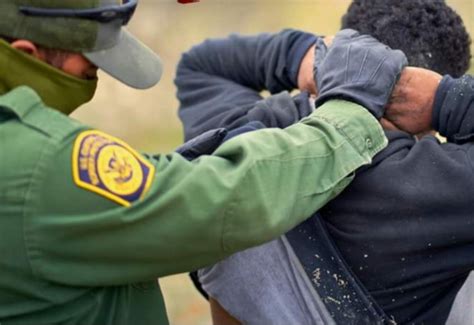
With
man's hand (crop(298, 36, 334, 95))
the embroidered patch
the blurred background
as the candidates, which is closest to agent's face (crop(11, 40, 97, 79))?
the embroidered patch

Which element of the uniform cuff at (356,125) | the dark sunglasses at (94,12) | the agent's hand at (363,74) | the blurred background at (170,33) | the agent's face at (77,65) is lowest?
the blurred background at (170,33)

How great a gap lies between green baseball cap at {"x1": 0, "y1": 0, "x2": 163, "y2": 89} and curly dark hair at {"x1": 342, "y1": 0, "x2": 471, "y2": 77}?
2.03 feet

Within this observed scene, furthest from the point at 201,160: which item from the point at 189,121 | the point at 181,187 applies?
the point at 189,121

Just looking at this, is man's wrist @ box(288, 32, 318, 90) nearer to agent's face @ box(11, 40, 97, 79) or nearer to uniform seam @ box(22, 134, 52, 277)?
→ agent's face @ box(11, 40, 97, 79)

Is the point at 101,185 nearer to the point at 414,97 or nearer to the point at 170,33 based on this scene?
the point at 414,97

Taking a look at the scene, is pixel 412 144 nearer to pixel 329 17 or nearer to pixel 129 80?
pixel 129 80

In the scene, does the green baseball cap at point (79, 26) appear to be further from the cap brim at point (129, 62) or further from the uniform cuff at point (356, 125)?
the uniform cuff at point (356, 125)

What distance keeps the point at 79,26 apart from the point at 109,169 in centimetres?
29

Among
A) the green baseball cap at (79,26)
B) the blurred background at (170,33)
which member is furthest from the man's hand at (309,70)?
the blurred background at (170,33)

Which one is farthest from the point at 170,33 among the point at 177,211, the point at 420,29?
the point at 177,211

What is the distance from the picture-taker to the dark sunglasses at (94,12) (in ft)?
5.46

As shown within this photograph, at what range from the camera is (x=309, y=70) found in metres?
2.24

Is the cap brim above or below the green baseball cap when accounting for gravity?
below

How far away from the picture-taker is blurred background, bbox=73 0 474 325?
743 centimetres
